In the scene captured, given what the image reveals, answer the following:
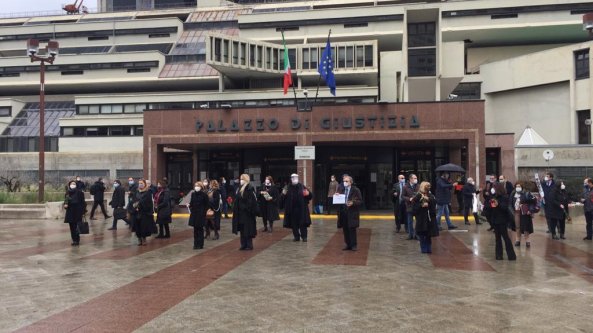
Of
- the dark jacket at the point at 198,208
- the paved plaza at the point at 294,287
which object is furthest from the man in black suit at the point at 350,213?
the dark jacket at the point at 198,208

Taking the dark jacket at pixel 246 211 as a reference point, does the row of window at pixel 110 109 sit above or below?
above

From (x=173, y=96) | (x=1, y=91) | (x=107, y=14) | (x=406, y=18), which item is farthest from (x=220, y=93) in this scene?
(x=107, y=14)

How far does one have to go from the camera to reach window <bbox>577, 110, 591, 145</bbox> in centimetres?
4019

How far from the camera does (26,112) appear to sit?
58344mm

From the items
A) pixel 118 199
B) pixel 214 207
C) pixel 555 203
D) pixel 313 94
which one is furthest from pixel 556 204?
pixel 313 94

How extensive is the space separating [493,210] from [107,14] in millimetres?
82757

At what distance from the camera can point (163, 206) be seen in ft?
45.3

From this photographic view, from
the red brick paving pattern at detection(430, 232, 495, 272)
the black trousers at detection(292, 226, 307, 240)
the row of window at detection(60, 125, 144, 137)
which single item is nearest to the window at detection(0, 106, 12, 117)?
the row of window at detection(60, 125, 144, 137)

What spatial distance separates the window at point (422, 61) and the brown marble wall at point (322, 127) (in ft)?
40.0

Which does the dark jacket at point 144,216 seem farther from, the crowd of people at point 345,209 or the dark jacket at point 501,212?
the dark jacket at point 501,212

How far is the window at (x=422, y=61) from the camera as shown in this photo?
35.7 m

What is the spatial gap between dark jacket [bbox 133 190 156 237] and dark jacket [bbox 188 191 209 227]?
131 centimetres

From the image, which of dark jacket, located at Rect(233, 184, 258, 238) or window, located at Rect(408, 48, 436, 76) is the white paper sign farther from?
window, located at Rect(408, 48, 436, 76)

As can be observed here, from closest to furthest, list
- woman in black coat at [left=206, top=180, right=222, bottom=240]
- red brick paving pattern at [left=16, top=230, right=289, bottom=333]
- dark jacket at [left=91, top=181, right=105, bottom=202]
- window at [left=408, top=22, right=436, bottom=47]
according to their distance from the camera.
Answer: red brick paving pattern at [left=16, top=230, right=289, bottom=333]
woman in black coat at [left=206, top=180, right=222, bottom=240]
dark jacket at [left=91, top=181, right=105, bottom=202]
window at [left=408, top=22, right=436, bottom=47]
